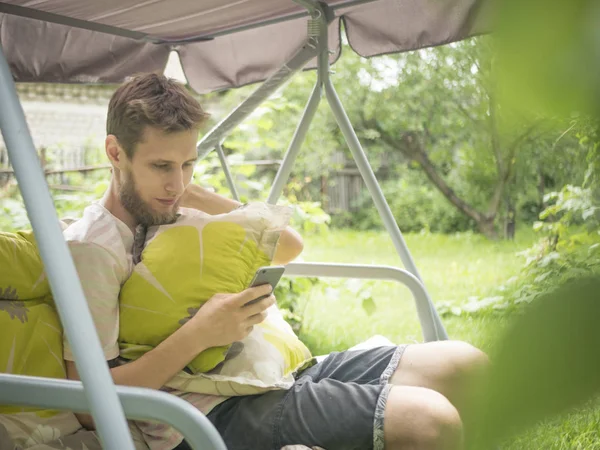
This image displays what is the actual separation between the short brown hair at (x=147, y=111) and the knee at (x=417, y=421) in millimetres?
813

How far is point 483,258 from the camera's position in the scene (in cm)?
650

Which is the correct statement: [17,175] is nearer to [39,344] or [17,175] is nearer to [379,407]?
[39,344]

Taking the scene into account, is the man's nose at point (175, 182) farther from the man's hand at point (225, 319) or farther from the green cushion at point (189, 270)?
the man's hand at point (225, 319)

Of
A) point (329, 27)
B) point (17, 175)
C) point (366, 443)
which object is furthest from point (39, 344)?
point (329, 27)

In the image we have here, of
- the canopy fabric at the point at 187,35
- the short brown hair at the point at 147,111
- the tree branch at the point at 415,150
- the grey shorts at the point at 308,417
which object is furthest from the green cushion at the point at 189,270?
the tree branch at the point at 415,150

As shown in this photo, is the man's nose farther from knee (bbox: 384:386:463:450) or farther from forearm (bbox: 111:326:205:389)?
knee (bbox: 384:386:463:450)

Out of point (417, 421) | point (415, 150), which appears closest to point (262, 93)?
point (417, 421)

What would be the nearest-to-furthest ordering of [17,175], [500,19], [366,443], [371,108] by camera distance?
[500,19] → [17,175] → [366,443] → [371,108]

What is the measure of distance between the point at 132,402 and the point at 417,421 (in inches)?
25.9

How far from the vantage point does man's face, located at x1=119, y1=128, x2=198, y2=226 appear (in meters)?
1.66

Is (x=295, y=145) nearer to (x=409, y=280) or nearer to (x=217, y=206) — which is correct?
(x=217, y=206)

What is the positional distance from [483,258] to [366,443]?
17.3 feet

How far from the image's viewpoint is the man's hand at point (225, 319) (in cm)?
147

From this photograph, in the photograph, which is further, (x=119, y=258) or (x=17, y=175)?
(x=119, y=258)
